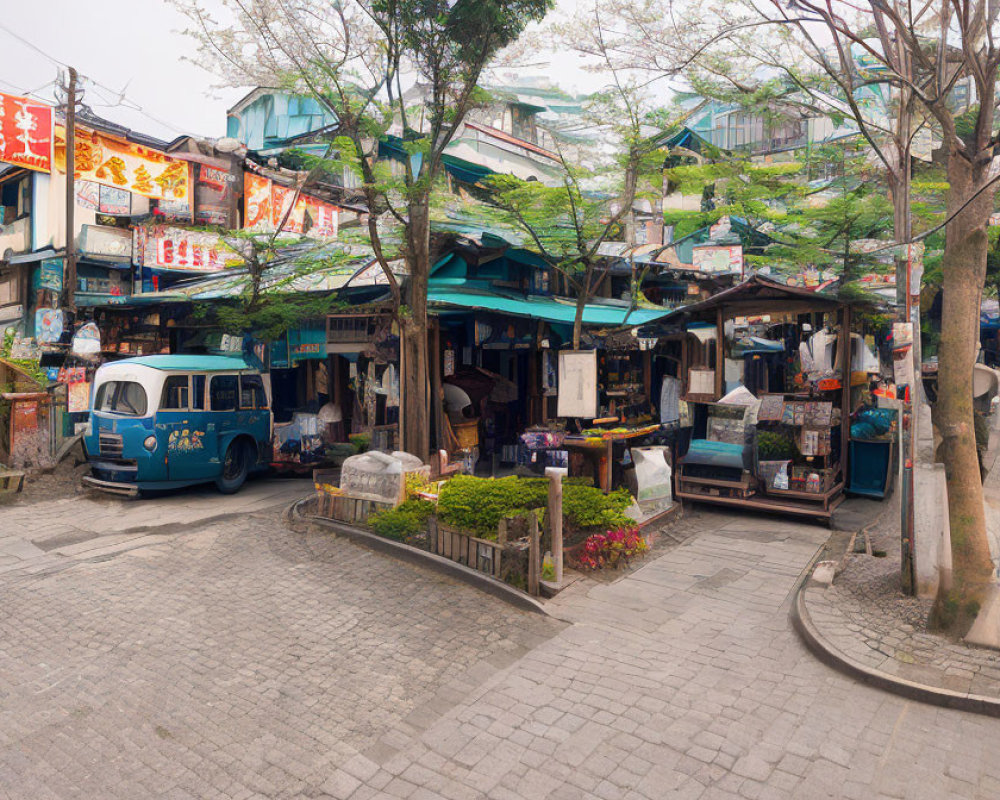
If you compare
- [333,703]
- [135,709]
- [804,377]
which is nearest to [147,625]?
[135,709]

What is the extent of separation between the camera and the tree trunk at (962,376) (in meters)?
6.49

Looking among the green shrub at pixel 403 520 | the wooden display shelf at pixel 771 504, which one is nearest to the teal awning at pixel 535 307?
the wooden display shelf at pixel 771 504

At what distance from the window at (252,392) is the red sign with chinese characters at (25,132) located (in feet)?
21.6

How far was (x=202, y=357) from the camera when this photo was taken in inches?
535

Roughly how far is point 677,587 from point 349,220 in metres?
17.0

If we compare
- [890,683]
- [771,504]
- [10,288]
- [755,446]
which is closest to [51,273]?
[10,288]

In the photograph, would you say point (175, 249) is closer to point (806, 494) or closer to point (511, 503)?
point (511, 503)

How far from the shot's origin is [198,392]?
12.7 meters

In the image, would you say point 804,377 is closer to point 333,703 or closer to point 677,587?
point 677,587

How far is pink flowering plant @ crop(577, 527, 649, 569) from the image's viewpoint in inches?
342

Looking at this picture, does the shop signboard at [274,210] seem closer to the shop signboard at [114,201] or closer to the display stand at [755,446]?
the shop signboard at [114,201]

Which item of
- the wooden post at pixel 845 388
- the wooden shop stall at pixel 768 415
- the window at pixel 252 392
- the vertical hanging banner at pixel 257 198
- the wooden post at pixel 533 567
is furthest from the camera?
the vertical hanging banner at pixel 257 198

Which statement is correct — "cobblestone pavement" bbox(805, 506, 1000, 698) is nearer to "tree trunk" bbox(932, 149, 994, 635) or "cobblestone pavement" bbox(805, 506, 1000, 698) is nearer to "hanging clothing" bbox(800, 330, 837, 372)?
"tree trunk" bbox(932, 149, 994, 635)

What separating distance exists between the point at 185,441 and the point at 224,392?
4.41 feet
